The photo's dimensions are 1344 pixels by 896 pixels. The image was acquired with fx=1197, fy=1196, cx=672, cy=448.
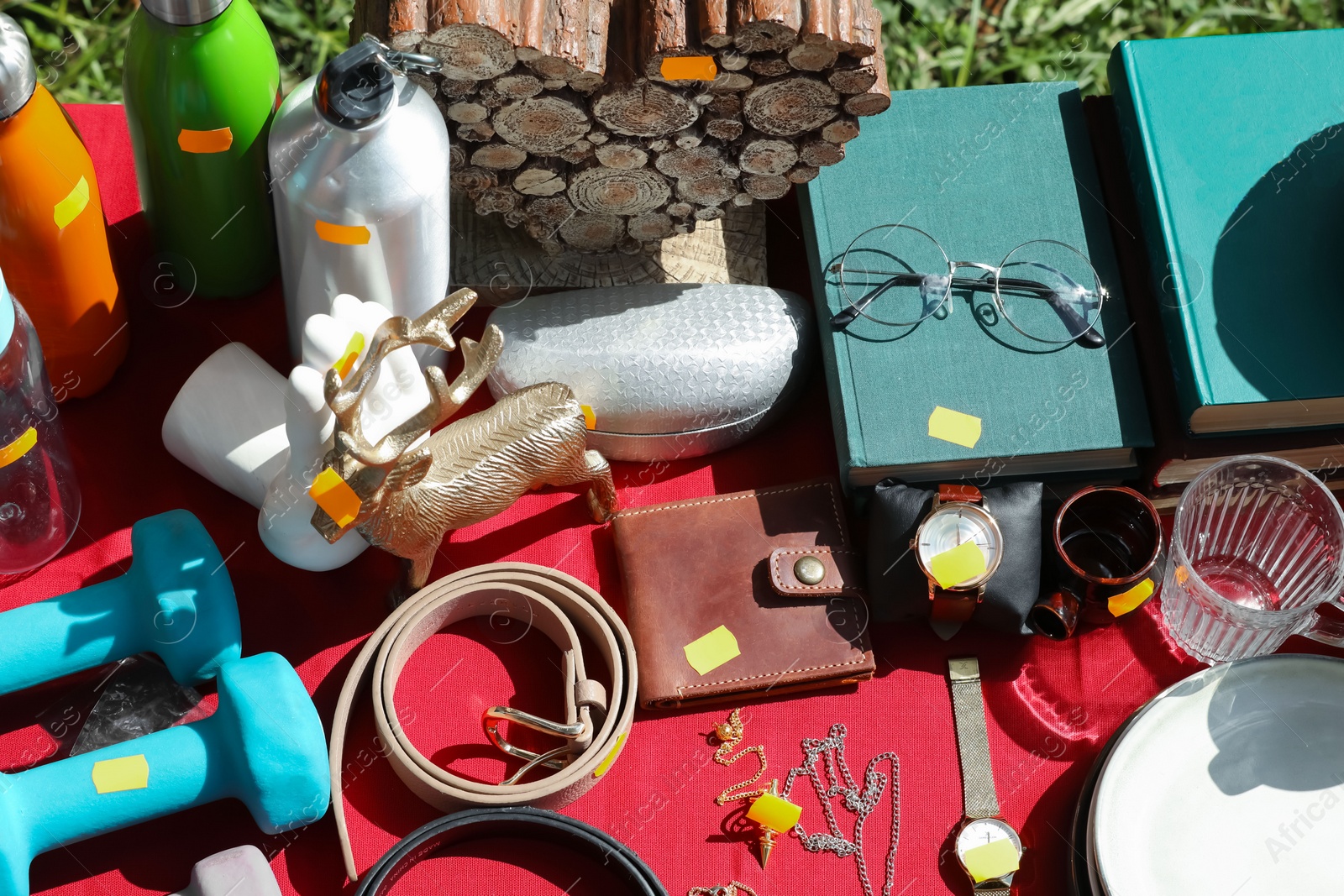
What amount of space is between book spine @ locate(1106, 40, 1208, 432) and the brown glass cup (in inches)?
4.4

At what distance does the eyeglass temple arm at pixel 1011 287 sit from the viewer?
Result: 4.13 feet

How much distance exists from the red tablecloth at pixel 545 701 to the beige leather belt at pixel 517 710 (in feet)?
0.14

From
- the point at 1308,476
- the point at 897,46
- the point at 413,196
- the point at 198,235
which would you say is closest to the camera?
the point at 413,196

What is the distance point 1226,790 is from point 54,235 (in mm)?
1210

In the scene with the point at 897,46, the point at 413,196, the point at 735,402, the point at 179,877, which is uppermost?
the point at 413,196

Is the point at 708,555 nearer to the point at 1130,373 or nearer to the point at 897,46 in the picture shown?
the point at 1130,373

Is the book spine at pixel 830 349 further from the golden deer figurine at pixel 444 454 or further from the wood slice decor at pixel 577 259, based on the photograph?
the golden deer figurine at pixel 444 454

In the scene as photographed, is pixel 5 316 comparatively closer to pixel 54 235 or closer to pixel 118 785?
pixel 54 235

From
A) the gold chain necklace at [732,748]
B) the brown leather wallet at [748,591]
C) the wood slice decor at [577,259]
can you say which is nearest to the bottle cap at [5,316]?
the wood slice decor at [577,259]

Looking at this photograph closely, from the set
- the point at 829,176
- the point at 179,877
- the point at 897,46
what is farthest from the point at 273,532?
the point at 897,46

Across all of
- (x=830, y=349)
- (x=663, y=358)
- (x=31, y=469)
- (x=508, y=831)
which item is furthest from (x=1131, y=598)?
(x=31, y=469)

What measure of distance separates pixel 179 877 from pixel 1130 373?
3.43 feet

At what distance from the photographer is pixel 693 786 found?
1.16 meters

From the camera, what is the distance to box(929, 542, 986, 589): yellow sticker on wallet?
1142mm
